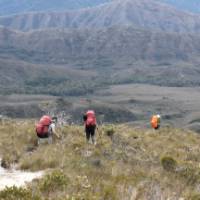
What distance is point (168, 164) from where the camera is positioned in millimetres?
14000

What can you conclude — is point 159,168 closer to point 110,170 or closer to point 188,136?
point 110,170

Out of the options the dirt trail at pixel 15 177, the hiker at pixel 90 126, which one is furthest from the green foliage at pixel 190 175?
the hiker at pixel 90 126

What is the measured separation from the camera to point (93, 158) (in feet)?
43.8

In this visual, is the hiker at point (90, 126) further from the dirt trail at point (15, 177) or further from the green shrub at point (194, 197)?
the green shrub at point (194, 197)

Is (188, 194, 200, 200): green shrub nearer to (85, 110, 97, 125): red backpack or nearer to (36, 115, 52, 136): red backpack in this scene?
(36, 115, 52, 136): red backpack

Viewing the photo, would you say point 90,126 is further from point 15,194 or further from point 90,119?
point 15,194

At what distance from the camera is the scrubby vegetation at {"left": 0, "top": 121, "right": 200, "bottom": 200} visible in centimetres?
965

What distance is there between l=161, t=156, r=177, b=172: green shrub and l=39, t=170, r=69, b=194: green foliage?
4467 mm

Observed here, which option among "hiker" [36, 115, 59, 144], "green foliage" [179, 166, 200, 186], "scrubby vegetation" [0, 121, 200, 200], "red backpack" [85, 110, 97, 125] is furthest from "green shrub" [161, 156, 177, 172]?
"hiker" [36, 115, 59, 144]

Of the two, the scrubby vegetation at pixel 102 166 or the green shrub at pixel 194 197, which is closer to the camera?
the scrubby vegetation at pixel 102 166

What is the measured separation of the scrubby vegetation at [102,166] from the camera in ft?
31.7

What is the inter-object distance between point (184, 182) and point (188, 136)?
12.5 m

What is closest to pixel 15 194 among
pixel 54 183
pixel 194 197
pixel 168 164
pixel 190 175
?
pixel 54 183

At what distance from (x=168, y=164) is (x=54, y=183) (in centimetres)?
510
